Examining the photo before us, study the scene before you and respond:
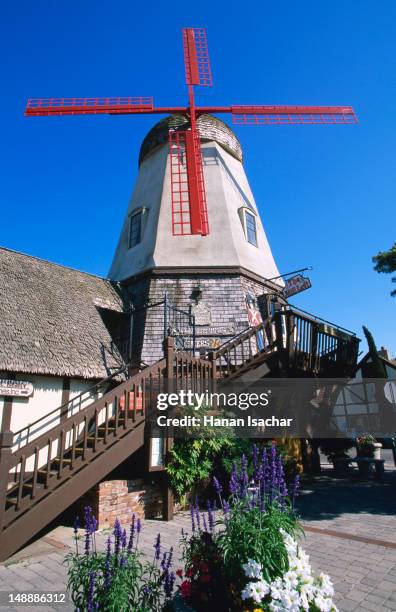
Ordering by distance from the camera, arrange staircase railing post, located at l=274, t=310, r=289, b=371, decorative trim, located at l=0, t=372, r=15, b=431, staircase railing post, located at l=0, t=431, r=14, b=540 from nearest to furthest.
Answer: staircase railing post, located at l=0, t=431, r=14, b=540 < decorative trim, located at l=0, t=372, r=15, b=431 < staircase railing post, located at l=274, t=310, r=289, b=371

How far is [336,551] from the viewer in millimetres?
5090

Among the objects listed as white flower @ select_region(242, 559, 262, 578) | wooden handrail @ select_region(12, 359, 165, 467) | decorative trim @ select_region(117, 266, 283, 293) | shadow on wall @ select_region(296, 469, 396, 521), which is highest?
decorative trim @ select_region(117, 266, 283, 293)

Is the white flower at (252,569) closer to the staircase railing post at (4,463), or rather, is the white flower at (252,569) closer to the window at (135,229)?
the staircase railing post at (4,463)

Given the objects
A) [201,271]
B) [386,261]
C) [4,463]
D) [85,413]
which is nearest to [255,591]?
[4,463]

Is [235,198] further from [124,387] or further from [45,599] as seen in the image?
[45,599]

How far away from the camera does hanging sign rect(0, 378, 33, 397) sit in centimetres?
864

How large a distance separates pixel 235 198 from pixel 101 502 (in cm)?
1417

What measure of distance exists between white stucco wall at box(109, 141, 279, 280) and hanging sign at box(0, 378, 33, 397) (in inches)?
263

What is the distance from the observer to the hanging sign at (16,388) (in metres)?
8.64

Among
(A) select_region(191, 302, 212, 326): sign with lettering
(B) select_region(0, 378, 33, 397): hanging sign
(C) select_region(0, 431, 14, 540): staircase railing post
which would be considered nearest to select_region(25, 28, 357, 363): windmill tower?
(A) select_region(191, 302, 212, 326): sign with lettering

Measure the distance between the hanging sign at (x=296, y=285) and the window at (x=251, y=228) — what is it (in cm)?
244

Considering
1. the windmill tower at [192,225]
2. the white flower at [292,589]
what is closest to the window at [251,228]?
the windmill tower at [192,225]

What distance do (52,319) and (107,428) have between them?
5945 millimetres

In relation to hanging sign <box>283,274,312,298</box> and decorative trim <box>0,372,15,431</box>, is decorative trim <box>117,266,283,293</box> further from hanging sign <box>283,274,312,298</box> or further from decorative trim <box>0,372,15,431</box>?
decorative trim <box>0,372,15,431</box>
